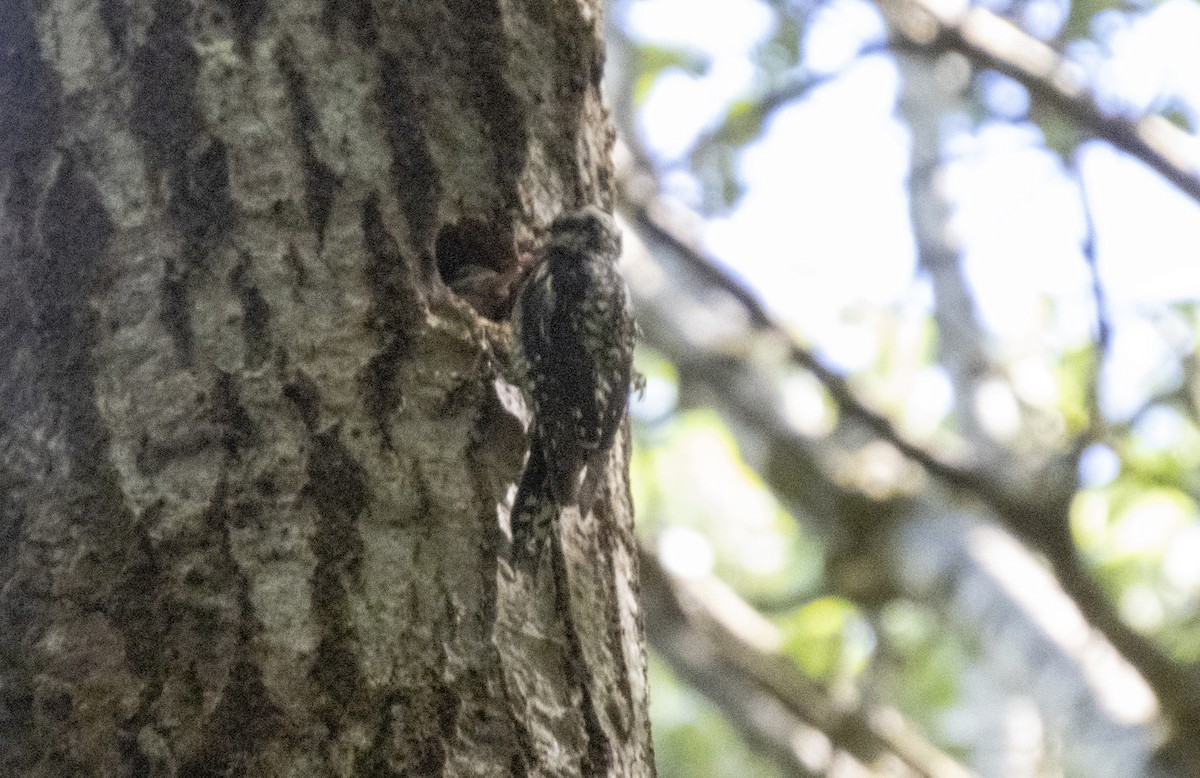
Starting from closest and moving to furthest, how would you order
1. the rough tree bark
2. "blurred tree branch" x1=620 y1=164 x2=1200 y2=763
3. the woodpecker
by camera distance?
the rough tree bark → the woodpecker → "blurred tree branch" x1=620 y1=164 x2=1200 y2=763

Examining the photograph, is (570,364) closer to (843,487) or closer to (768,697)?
(843,487)

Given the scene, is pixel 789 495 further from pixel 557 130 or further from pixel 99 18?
pixel 99 18

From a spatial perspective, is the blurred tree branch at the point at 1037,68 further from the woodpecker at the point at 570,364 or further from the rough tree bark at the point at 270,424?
the rough tree bark at the point at 270,424

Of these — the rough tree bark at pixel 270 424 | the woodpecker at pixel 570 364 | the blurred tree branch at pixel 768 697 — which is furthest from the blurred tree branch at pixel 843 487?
the rough tree bark at pixel 270 424

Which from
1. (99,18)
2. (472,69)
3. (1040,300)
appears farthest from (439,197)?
(1040,300)

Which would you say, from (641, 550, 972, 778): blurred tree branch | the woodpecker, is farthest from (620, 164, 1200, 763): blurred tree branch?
the woodpecker

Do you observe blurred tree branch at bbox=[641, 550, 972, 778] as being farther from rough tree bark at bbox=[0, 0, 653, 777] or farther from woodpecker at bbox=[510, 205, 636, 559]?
rough tree bark at bbox=[0, 0, 653, 777]
